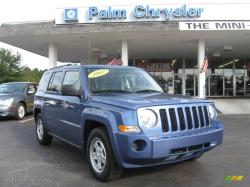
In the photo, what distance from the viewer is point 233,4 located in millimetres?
17906

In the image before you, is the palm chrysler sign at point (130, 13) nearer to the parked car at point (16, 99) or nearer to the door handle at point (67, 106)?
the parked car at point (16, 99)

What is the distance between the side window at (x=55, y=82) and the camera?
7448mm

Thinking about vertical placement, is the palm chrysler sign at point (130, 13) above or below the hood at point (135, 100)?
above

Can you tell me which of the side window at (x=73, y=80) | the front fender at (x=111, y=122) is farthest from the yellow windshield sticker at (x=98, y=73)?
the front fender at (x=111, y=122)

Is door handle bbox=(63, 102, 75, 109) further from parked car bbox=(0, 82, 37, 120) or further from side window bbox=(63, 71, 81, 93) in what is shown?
parked car bbox=(0, 82, 37, 120)

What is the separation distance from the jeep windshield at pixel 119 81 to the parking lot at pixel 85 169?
140cm

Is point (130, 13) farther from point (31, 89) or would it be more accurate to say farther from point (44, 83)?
point (44, 83)

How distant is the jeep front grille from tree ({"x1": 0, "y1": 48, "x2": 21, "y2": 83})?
5249 cm

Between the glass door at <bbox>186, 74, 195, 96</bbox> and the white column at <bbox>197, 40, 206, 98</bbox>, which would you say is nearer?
the white column at <bbox>197, 40, 206, 98</bbox>

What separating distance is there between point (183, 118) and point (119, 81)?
65.4 inches

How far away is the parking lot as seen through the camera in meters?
5.49

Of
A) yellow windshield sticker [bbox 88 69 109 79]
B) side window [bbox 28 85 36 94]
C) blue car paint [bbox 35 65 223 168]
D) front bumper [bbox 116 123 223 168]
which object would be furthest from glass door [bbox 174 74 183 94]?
front bumper [bbox 116 123 223 168]

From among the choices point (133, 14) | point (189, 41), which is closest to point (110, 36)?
point (133, 14)

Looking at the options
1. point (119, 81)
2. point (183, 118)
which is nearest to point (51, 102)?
point (119, 81)
